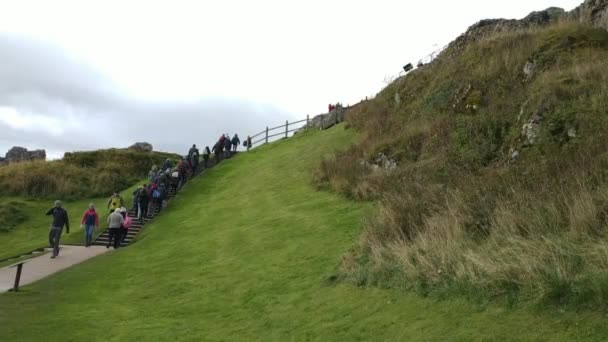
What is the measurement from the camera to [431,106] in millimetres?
21938

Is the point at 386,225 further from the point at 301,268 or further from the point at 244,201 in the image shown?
the point at 244,201

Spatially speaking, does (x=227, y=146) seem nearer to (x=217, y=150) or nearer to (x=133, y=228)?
(x=217, y=150)

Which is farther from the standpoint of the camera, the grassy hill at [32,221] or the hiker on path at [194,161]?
the hiker on path at [194,161]

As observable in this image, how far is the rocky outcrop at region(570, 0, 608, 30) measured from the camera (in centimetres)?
2150

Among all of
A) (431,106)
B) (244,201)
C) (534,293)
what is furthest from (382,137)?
(534,293)

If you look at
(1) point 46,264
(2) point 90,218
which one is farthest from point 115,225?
(1) point 46,264

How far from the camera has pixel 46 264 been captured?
16.7m

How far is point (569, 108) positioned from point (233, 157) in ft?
89.7

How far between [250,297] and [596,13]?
63.2ft

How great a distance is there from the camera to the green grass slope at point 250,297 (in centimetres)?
696

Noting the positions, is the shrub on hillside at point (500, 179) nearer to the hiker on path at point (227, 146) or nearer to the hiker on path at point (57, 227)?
the hiker on path at point (57, 227)

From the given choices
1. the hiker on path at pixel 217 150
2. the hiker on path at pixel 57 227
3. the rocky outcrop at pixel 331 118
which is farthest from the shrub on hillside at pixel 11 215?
the rocky outcrop at pixel 331 118

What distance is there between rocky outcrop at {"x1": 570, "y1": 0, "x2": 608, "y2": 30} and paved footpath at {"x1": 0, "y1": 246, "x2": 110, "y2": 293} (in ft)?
67.2

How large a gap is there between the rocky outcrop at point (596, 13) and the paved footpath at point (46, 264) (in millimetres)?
20468
